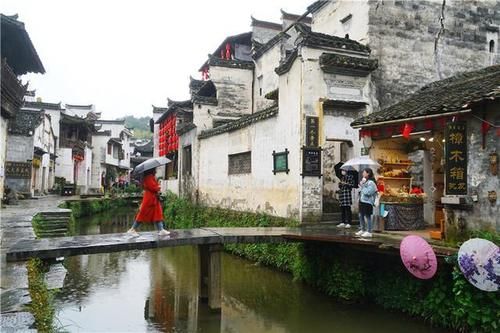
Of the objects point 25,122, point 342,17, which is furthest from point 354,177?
point 25,122

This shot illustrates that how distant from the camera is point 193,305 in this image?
30.9 feet

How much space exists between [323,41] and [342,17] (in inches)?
143

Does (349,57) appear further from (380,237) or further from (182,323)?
(182,323)

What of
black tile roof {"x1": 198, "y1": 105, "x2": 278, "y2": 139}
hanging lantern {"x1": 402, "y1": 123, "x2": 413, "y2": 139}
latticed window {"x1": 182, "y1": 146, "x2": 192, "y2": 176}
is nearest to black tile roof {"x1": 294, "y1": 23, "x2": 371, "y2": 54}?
black tile roof {"x1": 198, "y1": 105, "x2": 278, "y2": 139}

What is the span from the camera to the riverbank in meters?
6.45

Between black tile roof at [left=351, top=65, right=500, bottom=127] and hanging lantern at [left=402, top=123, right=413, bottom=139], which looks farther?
hanging lantern at [left=402, top=123, right=413, bottom=139]

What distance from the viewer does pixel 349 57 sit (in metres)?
12.2

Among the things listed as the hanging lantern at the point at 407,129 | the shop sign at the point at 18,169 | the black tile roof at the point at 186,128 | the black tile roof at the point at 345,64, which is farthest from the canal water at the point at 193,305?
the shop sign at the point at 18,169

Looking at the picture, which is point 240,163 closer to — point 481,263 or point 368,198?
point 368,198

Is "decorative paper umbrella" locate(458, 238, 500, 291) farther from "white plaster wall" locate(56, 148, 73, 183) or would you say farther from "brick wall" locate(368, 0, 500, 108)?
"white plaster wall" locate(56, 148, 73, 183)

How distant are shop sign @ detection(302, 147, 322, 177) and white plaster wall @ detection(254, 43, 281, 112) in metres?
8.78

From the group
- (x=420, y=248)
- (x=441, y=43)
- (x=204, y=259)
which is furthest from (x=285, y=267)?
(x=441, y=43)

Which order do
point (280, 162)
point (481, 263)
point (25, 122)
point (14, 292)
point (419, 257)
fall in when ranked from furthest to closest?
point (25, 122) → point (280, 162) → point (419, 257) → point (481, 263) → point (14, 292)

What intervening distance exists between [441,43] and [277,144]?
6.70 meters
